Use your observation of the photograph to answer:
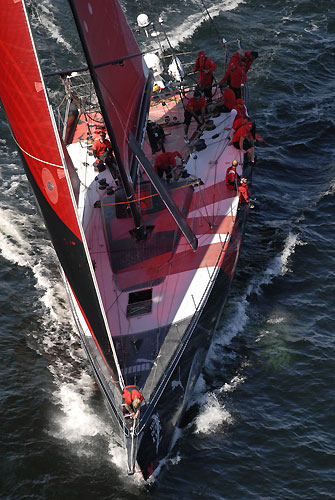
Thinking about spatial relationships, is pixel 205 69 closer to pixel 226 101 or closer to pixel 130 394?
pixel 226 101

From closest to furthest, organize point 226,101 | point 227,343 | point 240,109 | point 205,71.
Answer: point 227,343
point 240,109
point 226,101
point 205,71

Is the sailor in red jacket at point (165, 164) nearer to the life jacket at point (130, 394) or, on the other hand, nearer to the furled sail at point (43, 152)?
the furled sail at point (43, 152)

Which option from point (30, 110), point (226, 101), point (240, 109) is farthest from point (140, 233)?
point (226, 101)

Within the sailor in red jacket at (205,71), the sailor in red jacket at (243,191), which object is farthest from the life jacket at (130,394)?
the sailor in red jacket at (205,71)

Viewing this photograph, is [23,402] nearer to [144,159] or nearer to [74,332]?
[74,332]

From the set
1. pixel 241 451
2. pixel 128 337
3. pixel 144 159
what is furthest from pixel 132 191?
pixel 241 451

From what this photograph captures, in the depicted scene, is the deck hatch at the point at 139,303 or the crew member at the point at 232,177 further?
the crew member at the point at 232,177
